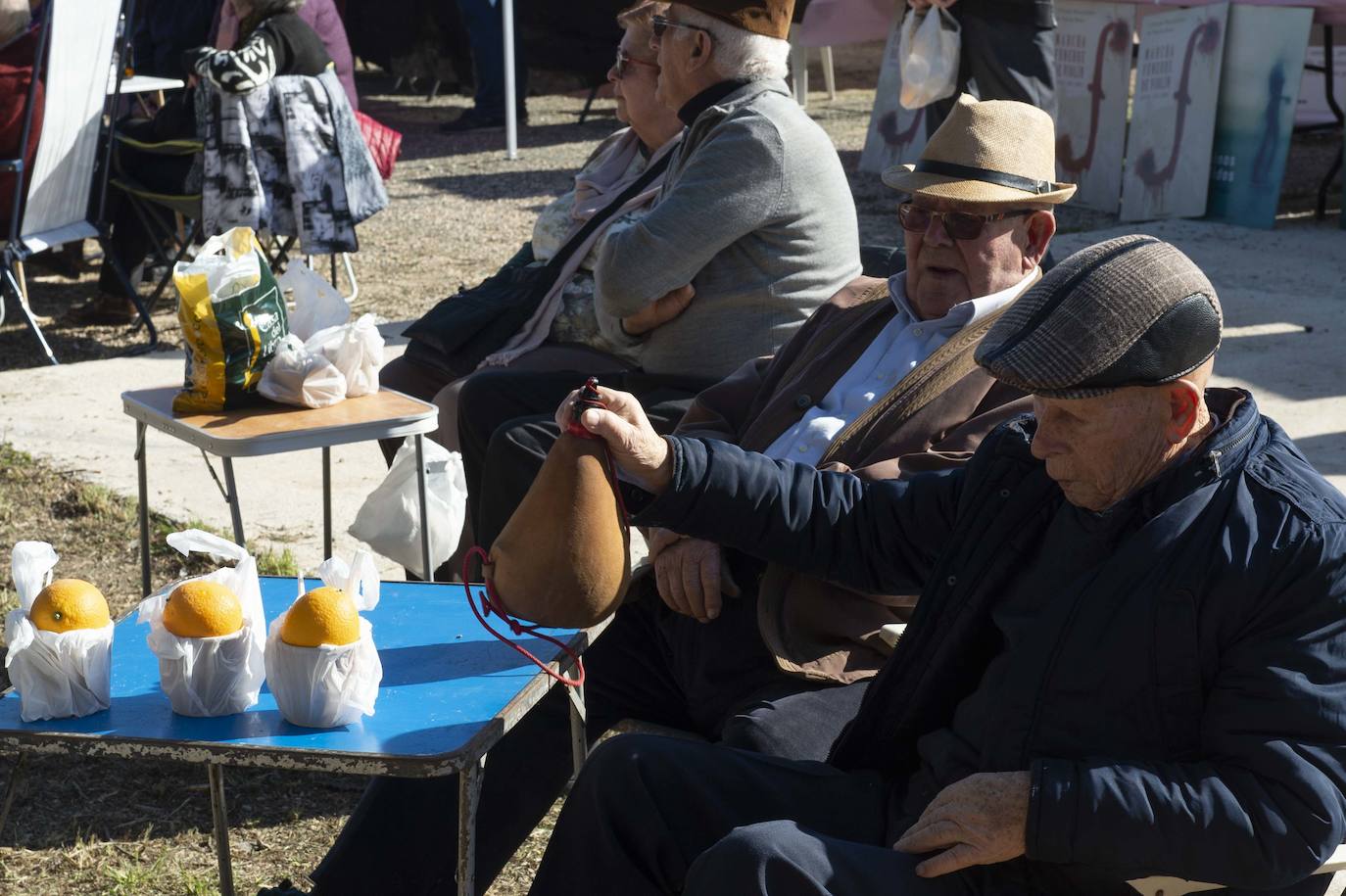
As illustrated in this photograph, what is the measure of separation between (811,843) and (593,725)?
33.9 inches

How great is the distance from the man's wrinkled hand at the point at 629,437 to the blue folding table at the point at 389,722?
0.86 ft

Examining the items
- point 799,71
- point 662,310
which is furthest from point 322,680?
point 799,71

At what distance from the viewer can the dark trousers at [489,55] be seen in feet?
38.1

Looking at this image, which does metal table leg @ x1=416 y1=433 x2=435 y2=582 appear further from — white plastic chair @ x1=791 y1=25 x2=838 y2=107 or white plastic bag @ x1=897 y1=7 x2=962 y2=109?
white plastic chair @ x1=791 y1=25 x2=838 y2=107

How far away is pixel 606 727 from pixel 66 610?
947 millimetres

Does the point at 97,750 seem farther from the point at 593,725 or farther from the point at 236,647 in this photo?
the point at 593,725

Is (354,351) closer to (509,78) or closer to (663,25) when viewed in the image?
(663,25)

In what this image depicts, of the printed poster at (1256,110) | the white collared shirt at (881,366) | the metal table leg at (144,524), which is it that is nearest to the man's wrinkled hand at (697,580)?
the white collared shirt at (881,366)

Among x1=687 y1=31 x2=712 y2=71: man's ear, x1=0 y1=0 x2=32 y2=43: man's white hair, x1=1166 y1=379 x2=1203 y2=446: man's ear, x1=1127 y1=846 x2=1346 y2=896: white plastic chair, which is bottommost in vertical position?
x1=1127 y1=846 x2=1346 y2=896: white plastic chair

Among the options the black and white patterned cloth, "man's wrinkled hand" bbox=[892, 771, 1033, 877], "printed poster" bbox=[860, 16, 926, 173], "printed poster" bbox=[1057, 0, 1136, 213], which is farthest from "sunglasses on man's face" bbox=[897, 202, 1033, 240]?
"printed poster" bbox=[860, 16, 926, 173]

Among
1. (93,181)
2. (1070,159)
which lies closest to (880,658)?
(93,181)

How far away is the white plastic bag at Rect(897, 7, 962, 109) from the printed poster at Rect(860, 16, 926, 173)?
8.89 feet

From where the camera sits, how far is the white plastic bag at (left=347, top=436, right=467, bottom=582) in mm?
3418

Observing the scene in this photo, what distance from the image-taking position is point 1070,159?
9.23 metres
